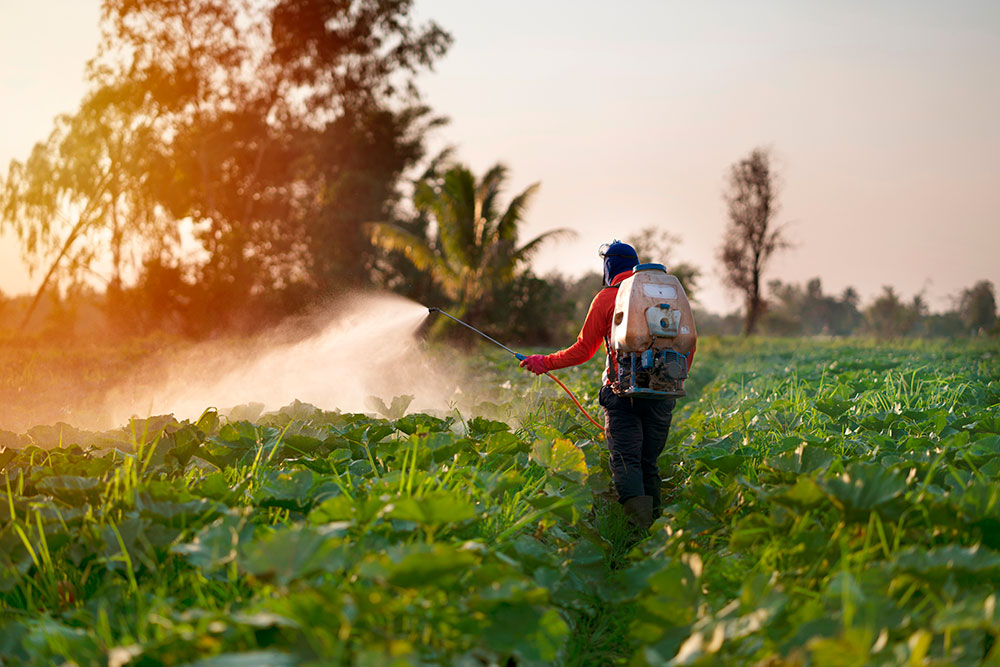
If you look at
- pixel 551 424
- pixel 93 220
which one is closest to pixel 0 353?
pixel 93 220

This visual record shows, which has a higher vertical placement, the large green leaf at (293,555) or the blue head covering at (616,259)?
the blue head covering at (616,259)

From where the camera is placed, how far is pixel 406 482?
10.0ft

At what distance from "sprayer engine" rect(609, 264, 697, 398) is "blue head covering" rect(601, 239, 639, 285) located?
20.7 inches

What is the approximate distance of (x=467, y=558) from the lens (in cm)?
188

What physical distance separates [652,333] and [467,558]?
242 centimetres

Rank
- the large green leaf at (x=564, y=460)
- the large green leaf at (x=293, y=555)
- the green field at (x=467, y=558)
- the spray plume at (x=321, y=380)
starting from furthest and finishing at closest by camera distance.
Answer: the spray plume at (x=321, y=380)
the large green leaf at (x=564, y=460)
the large green leaf at (x=293, y=555)
the green field at (x=467, y=558)

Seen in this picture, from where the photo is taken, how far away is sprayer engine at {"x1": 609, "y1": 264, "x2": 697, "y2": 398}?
4027 millimetres

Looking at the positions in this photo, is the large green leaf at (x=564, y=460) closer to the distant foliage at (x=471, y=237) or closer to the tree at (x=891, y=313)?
the distant foliage at (x=471, y=237)

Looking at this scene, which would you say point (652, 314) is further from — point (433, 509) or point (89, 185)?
point (89, 185)

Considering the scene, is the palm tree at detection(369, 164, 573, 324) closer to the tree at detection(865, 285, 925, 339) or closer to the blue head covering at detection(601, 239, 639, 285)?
A: the blue head covering at detection(601, 239, 639, 285)

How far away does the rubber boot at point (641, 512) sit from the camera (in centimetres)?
409

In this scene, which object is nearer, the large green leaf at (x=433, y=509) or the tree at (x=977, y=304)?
the large green leaf at (x=433, y=509)

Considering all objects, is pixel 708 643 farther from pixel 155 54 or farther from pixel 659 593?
pixel 155 54

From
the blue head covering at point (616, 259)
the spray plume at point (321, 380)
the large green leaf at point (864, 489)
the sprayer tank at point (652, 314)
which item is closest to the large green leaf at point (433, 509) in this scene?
the large green leaf at point (864, 489)
